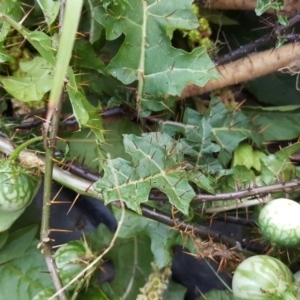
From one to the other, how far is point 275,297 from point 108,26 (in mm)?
518

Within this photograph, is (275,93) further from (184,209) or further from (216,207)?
(184,209)

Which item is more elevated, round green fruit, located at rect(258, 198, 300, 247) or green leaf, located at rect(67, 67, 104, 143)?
green leaf, located at rect(67, 67, 104, 143)

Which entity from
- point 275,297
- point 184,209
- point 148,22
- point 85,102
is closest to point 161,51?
point 148,22

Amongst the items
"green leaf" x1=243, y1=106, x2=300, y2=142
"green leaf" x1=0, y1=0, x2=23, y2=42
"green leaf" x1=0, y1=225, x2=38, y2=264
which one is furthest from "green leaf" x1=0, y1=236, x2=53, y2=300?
"green leaf" x1=243, y1=106, x2=300, y2=142

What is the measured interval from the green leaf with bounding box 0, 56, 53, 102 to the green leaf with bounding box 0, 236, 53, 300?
0.30 meters

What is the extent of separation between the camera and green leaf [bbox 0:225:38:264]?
1.03 m

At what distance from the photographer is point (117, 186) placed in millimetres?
823

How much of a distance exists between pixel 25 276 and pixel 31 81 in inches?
15.0

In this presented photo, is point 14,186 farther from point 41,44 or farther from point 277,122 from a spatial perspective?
point 277,122

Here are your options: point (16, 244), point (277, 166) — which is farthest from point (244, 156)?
point (16, 244)

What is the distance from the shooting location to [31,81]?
0.94 m

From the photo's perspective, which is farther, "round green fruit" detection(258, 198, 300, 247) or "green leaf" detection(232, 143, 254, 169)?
"green leaf" detection(232, 143, 254, 169)

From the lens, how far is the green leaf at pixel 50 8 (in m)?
0.86

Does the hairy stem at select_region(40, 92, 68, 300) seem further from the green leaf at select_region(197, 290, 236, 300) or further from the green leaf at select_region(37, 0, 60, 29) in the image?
the green leaf at select_region(197, 290, 236, 300)
